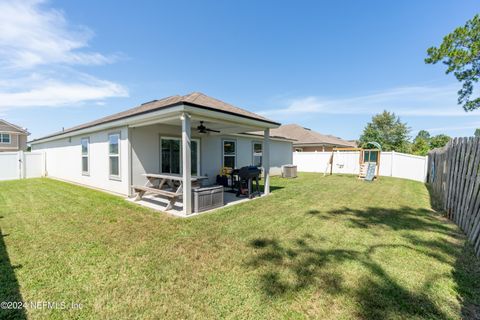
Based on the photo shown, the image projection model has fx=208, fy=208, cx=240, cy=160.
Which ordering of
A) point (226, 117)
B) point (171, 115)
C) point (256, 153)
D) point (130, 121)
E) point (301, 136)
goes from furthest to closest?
1. point (301, 136)
2. point (256, 153)
3. point (130, 121)
4. point (226, 117)
5. point (171, 115)

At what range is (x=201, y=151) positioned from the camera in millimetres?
10016

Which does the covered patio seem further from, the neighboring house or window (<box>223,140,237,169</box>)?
the neighboring house

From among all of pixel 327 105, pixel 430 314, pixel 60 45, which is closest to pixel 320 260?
pixel 430 314

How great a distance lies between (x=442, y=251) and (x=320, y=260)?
2.25m

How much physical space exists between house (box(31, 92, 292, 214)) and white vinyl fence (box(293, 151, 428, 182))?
876 centimetres

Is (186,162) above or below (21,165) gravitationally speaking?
above

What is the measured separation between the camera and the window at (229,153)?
11.4 metres

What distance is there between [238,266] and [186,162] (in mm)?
3151

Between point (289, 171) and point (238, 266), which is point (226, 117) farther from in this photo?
point (289, 171)

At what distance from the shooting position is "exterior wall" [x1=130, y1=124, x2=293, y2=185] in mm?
7723

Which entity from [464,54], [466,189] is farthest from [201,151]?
[464,54]

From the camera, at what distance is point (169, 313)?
2141mm

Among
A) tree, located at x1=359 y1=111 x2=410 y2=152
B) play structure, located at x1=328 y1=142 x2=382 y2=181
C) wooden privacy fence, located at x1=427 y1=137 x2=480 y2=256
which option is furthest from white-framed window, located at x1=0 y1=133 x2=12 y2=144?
tree, located at x1=359 y1=111 x2=410 y2=152

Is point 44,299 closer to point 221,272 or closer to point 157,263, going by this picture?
point 157,263
